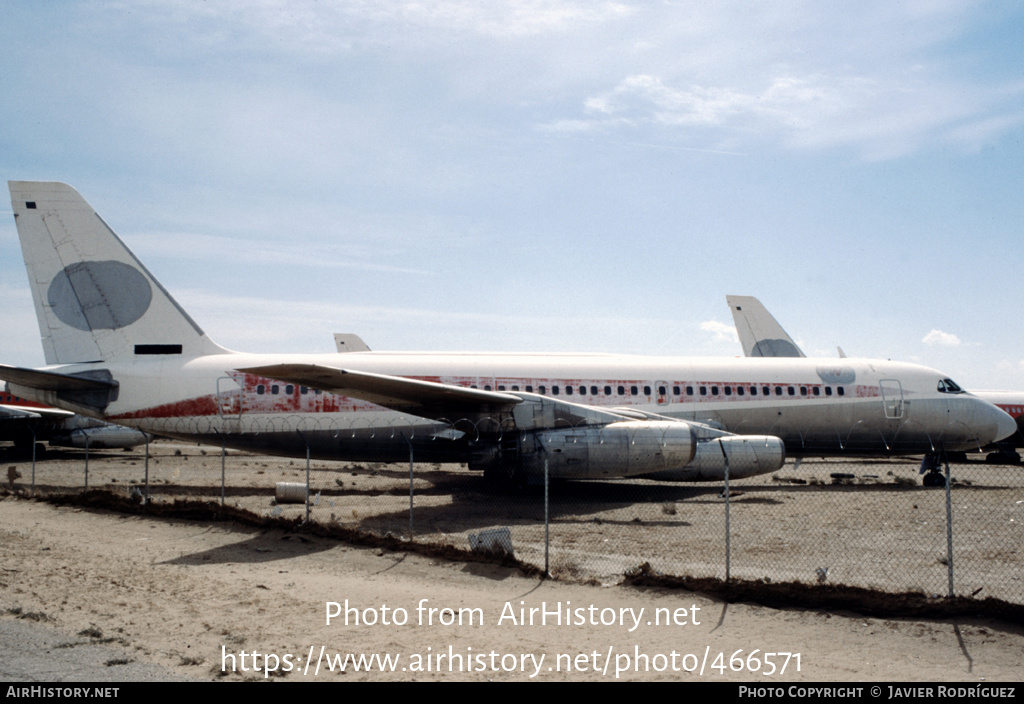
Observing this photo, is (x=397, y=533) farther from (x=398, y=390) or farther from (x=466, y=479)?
(x=466, y=479)

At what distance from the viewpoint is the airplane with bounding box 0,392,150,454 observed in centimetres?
2780

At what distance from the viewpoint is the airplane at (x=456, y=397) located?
16125 millimetres

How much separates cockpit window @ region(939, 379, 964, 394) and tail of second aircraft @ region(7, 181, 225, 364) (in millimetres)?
21947

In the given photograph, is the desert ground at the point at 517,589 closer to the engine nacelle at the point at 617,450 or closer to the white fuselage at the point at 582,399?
the engine nacelle at the point at 617,450

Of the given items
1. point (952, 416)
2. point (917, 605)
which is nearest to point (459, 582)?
point (917, 605)

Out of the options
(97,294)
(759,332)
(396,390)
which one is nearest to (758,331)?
(759,332)

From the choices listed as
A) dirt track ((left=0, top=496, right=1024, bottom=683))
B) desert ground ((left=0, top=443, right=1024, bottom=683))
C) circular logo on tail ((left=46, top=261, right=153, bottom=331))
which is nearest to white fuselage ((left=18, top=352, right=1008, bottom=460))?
circular logo on tail ((left=46, top=261, right=153, bottom=331))

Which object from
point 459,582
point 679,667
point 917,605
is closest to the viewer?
point 679,667

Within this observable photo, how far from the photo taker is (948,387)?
20938 millimetres

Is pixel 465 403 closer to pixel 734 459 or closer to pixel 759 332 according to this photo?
pixel 734 459

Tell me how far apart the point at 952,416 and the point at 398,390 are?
16184 mm

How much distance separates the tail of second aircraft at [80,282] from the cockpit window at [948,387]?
21.9 m

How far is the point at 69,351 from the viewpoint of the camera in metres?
18.1

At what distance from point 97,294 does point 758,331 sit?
95.8 feet
